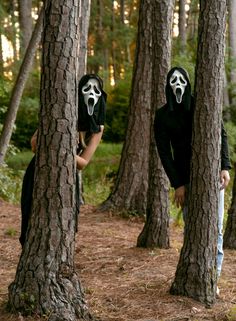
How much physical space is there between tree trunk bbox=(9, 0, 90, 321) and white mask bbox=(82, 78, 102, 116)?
70cm

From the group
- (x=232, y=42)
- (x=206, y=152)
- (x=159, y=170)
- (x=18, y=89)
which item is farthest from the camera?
(x=232, y=42)

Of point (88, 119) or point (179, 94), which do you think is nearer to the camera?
point (88, 119)

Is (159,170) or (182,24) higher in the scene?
(182,24)

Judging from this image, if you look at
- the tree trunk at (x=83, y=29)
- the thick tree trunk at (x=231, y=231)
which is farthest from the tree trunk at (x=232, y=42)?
the thick tree trunk at (x=231, y=231)

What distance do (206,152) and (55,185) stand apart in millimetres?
1406

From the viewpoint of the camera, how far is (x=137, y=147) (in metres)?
9.75

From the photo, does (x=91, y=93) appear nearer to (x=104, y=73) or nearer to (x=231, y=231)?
(x=231, y=231)

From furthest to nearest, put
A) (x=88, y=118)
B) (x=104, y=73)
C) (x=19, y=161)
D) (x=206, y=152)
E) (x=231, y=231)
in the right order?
1. (x=104, y=73)
2. (x=19, y=161)
3. (x=231, y=231)
4. (x=88, y=118)
5. (x=206, y=152)

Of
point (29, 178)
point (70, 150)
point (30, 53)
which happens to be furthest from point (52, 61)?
point (30, 53)

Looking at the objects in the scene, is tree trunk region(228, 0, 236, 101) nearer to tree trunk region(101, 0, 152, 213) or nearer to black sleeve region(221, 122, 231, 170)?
tree trunk region(101, 0, 152, 213)

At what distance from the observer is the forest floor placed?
5.18 metres

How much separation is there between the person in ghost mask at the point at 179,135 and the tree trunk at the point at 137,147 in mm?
4002

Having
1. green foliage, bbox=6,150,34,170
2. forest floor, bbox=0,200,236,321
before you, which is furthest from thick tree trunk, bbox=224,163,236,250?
green foliage, bbox=6,150,34,170

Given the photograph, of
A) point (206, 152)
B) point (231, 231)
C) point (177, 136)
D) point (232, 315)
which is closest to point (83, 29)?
point (231, 231)
